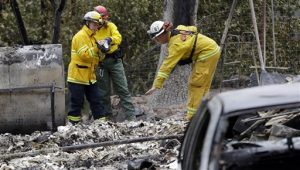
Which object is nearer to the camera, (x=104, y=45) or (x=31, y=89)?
(x=31, y=89)

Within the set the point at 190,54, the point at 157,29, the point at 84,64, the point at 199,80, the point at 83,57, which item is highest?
the point at 157,29

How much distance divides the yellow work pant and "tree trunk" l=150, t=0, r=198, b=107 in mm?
3378

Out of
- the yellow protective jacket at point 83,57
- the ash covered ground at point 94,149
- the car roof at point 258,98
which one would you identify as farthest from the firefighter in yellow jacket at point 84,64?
the car roof at point 258,98

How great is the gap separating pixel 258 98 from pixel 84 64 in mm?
6285

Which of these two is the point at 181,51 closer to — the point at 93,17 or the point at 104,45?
the point at 104,45

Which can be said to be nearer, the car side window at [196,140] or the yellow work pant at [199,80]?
the car side window at [196,140]

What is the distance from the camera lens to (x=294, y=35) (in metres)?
13.9

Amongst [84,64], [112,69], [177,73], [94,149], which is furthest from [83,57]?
[177,73]

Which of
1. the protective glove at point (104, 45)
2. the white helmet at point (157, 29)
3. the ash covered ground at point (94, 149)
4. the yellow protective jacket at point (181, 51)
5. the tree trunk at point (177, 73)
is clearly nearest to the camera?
the ash covered ground at point (94, 149)

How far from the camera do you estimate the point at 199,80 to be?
29.2 feet

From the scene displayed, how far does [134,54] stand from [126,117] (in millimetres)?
5375

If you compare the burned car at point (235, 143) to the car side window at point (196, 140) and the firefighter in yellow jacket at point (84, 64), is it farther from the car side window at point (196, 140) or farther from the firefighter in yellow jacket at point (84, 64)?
the firefighter in yellow jacket at point (84, 64)

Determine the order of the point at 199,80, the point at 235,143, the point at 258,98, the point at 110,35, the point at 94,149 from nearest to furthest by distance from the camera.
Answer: the point at 258,98 < the point at 235,143 < the point at 94,149 < the point at 199,80 < the point at 110,35

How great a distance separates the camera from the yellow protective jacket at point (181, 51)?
28.1 ft
